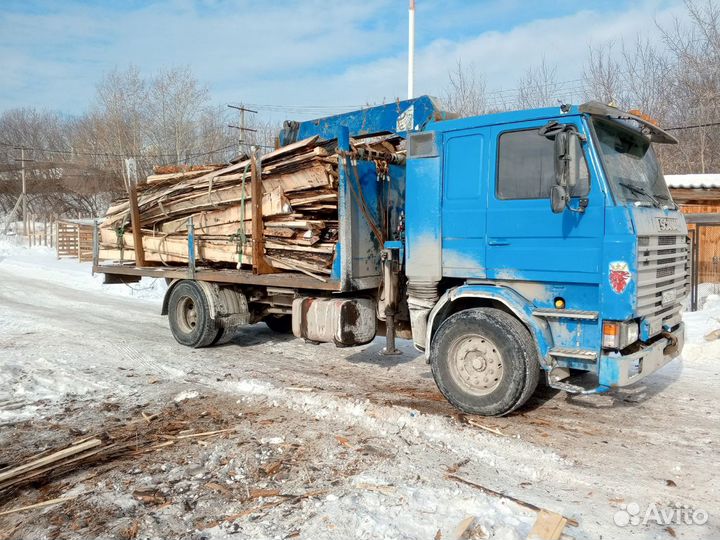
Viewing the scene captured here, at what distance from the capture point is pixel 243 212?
7426mm

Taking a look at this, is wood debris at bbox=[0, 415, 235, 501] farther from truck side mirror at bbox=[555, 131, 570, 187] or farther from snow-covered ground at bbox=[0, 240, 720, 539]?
truck side mirror at bbox=[555, 131, 570, 187]

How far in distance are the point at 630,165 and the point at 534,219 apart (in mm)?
1115

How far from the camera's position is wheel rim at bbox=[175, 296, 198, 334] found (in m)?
8.69

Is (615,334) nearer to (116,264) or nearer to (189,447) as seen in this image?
(189,447)

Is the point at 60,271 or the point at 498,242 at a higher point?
the point at 498,242

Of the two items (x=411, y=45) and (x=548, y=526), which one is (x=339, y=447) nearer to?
(x=548, y=526)

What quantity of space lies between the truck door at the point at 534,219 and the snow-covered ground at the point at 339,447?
148cm

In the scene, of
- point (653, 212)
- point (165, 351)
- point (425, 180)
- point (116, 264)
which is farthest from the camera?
point (116, 264)

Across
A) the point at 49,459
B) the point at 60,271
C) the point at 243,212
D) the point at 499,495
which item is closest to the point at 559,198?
the point at 499,495

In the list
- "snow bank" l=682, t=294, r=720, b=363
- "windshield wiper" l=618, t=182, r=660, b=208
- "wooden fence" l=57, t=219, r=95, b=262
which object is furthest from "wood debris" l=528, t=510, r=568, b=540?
"wooden fence" l=57, t=219, r=95, b=262

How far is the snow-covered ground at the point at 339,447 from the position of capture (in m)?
3.52

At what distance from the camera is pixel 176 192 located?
8.56 m

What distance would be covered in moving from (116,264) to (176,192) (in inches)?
90.1

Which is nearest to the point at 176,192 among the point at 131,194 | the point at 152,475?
the point at 131,194
